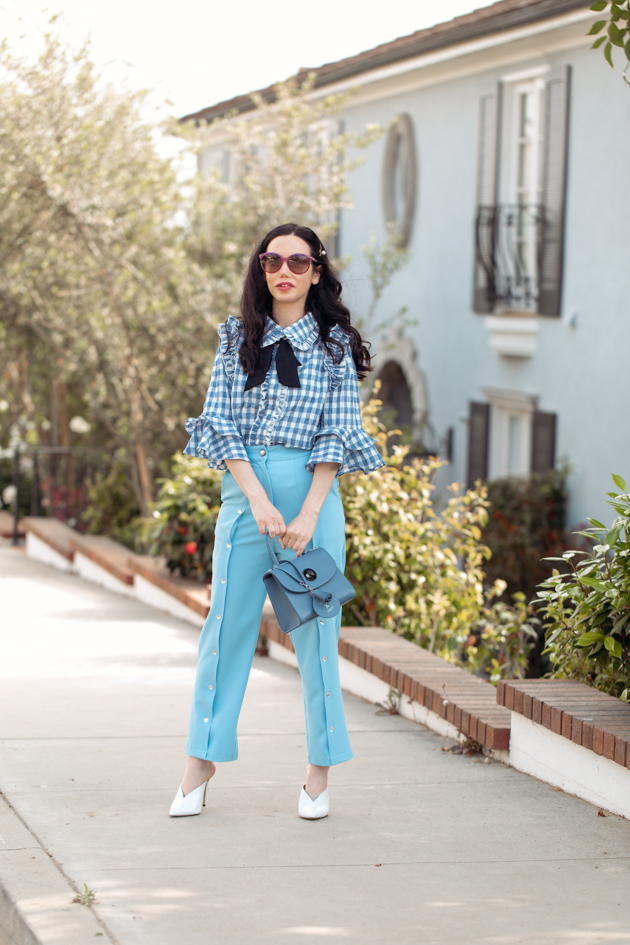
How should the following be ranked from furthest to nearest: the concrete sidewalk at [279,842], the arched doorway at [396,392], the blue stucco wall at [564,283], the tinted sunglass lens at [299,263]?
1. the arched doorway at [396,392]
2. the blue stucco wall at [564,283]
3. the tinted sunglass lens at [299,263]
4. the concrete sidewalk at [279,842]

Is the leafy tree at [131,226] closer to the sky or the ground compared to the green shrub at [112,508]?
closer to the sky

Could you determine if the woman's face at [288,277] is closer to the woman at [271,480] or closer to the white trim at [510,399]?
the woman at [271,480]

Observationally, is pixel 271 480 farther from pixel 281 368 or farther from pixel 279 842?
pixel 279 842

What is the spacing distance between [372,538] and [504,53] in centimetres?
766

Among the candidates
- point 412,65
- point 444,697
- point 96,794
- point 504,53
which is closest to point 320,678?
point 96,794

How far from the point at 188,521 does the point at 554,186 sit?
558 centimetres

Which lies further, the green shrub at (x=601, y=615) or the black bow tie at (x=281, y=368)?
the green shrub at (x=601, y=615)

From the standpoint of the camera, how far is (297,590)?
135 inches

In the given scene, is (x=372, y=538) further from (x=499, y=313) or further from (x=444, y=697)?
(x=499, y=313)

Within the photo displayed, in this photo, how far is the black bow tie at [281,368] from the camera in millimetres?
3600

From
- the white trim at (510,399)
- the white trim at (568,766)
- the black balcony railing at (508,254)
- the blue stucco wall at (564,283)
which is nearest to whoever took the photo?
the white trim at (568,766)

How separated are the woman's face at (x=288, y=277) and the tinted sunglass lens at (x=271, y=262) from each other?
0.5 inches

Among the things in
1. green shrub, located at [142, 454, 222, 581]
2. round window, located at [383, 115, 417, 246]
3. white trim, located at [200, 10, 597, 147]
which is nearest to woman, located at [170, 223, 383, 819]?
green shrub, located at [142, 454, 222, 581]

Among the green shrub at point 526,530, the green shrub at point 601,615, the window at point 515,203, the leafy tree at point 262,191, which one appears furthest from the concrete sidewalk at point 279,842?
the window at point 515,203
